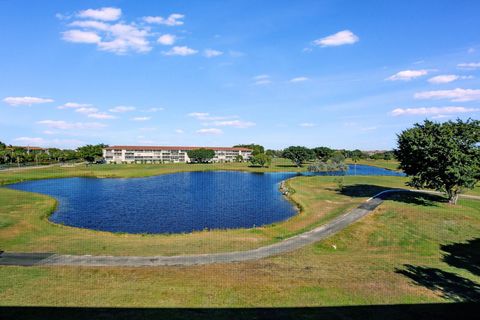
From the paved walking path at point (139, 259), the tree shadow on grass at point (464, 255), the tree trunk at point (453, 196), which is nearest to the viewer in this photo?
the paved walking path at point (139, 259)

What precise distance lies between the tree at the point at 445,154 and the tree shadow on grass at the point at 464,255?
1747 cm

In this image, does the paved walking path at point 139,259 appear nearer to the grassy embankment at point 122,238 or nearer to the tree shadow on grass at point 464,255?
the grassy embankment at point 122,238

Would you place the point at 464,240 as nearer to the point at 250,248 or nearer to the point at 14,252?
the point at 250,248

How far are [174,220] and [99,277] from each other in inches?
1246

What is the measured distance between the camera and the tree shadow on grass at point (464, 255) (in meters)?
33.8

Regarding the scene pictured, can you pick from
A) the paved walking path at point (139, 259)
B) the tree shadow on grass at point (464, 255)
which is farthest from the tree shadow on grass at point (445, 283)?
the paved walking path at point (139, 259)

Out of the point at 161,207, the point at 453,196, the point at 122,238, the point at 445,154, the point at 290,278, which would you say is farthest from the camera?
the point at 161,207

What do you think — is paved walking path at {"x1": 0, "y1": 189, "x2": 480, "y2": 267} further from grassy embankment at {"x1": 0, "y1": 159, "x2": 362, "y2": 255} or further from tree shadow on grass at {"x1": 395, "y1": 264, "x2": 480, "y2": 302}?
tree shadow on grass at {"x1": 395, "y1": 264, "x2": 480, "y2": 302}

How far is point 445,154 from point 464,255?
26.3m

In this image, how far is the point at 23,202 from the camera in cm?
6906

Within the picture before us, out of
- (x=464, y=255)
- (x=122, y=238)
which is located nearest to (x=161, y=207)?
(x=122, y=238)

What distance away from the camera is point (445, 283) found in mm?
28141

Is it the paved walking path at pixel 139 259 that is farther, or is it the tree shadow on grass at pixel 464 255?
the tree shadow on grass at pixel 464 255

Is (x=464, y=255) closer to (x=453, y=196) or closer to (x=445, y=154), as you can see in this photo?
(x=445, y=154)
